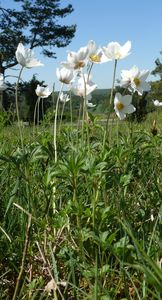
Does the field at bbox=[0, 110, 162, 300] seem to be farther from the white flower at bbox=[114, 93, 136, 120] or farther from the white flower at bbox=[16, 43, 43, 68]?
the white flower at bbox=[16, 43, 43, 68]

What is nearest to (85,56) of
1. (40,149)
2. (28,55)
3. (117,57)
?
(117,57)

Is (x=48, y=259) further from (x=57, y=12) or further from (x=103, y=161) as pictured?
(x=57, y=12)

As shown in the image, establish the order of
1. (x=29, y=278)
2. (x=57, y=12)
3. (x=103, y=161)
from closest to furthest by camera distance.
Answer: (x=29, y=278) < (x=103, y=161) < (x=57, y=12)

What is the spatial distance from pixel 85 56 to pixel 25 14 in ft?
→ 86.1

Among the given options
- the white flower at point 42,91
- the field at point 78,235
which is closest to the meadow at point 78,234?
the field at point 78,235

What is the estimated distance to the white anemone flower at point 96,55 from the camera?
1674 mm

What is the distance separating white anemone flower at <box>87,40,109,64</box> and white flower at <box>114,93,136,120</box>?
139 millimetres

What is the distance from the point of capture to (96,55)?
169 cm

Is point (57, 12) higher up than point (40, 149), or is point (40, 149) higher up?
point (57, 12)

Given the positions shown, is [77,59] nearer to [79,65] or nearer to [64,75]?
[79,65]

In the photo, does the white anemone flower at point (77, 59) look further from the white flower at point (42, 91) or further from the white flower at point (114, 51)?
the white flower at point (42, 91)

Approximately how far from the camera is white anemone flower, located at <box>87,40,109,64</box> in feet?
5.49

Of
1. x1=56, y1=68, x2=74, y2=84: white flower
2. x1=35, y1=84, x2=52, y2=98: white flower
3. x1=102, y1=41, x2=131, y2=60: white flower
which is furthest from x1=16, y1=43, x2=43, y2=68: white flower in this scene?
x1=35, y1=84, x2=52, y2=98: white flower

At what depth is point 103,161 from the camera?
4.72ft
